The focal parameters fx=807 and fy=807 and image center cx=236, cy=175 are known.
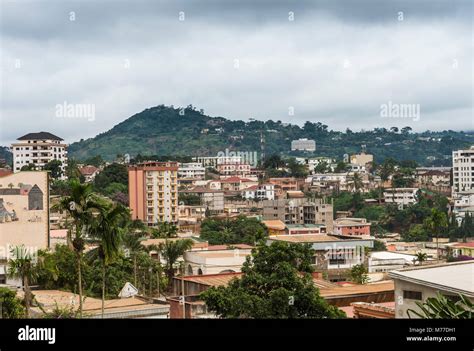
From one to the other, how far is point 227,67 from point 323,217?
1231cm

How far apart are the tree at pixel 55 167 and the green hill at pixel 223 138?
707 centimetres

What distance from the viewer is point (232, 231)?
51.0 feet

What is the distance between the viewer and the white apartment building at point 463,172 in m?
21.2

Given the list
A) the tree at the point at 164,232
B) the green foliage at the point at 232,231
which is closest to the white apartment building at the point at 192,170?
the green foliage at the point at 232,231

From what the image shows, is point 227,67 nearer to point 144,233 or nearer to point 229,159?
point 144,233

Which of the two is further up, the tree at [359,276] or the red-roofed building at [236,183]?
the red-roofed building at [236,183]

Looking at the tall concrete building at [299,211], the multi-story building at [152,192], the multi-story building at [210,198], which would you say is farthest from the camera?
the multi-story building at [210,198]

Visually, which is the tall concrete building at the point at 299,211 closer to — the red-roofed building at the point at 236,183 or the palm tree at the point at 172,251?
the red-roofed building at the point at 236,183

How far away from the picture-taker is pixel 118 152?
72.6ft

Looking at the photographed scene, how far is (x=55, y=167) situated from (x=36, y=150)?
52 cm

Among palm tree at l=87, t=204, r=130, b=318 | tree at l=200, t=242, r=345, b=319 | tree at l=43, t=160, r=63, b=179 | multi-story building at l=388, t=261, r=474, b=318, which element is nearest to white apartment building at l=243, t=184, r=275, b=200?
tree at l=43, t=160, r=63, b=179

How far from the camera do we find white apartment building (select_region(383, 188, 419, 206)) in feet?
69.5

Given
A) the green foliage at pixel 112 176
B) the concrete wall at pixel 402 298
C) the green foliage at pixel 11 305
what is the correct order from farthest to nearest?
the green foliage at pixel 112 176
the green foliage at pixel 11 305
the concrete wall at pixel 402 298
